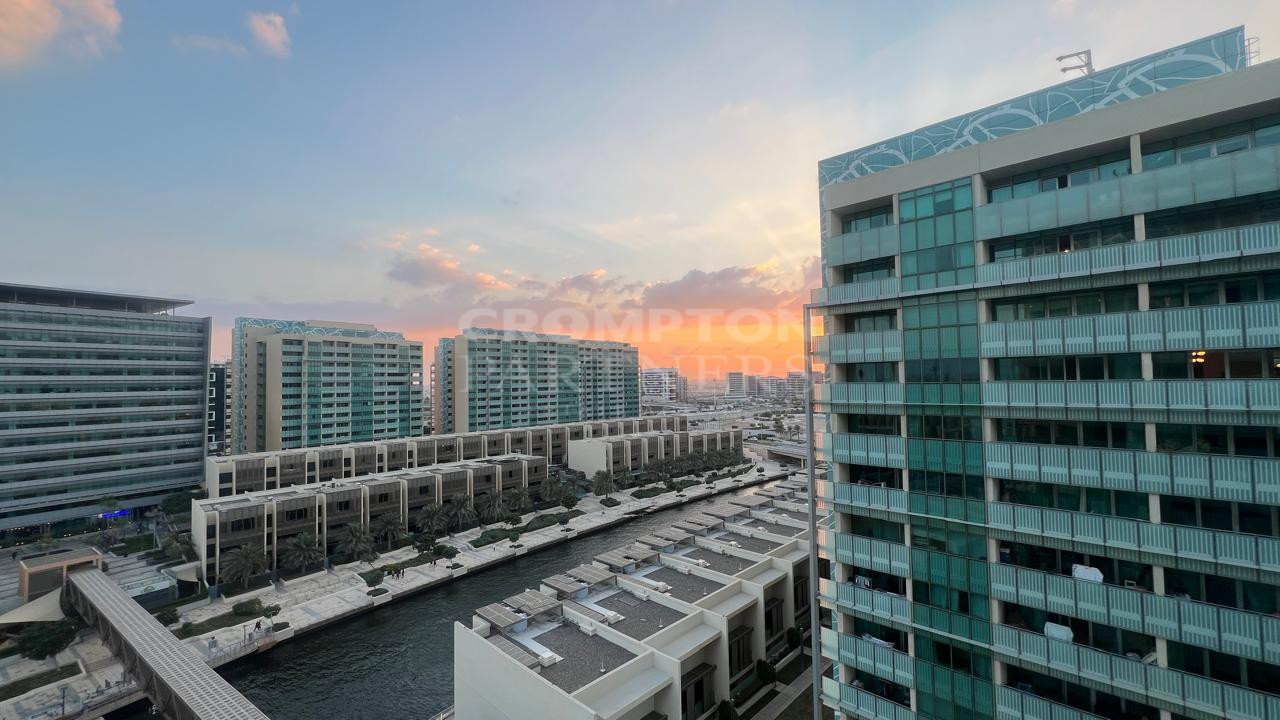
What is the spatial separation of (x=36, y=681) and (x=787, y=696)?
1605 inches

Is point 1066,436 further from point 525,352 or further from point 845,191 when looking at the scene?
point 525,352

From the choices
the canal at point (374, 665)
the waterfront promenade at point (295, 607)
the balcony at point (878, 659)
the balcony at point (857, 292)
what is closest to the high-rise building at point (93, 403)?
the waterfront promenade at point (295, 607)

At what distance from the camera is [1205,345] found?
11297 mm

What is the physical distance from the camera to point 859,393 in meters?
16.6

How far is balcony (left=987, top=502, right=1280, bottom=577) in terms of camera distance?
430 inches

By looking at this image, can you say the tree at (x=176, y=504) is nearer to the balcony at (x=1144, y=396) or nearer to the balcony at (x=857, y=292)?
the balcony at (x=857, y=292)

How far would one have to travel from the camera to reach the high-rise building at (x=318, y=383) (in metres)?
76.4

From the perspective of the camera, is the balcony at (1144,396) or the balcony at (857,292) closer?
the balcony at (1144,396)

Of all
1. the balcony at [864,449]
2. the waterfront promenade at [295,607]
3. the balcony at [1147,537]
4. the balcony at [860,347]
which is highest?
the balcony at [860,347]

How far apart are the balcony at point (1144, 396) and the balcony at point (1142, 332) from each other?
787 mm

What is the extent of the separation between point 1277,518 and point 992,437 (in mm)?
5143

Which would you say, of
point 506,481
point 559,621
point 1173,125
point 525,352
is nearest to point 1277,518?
point 1173,125

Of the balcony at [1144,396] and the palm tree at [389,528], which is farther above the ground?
the balcony at [1144,396]

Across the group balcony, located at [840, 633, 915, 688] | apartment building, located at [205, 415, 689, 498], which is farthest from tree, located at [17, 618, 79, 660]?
balcony, located at [840, 633, 915, 688]
